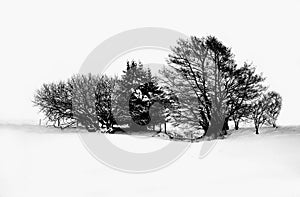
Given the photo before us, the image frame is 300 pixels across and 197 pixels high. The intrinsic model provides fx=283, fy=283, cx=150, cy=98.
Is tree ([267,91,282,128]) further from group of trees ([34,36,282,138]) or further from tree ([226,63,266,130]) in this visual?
tree ([226,63,266,130])

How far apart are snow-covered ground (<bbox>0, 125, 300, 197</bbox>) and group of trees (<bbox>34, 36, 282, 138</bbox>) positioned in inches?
9.7

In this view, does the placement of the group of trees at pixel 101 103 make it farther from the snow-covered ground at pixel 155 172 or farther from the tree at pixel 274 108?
the tree at pixel 274 108

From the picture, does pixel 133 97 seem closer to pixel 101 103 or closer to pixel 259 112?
pixel 101 103

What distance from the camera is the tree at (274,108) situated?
10.8 feet

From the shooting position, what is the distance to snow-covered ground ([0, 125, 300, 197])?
2590 mm

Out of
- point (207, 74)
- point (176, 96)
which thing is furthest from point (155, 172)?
point (207, 74)

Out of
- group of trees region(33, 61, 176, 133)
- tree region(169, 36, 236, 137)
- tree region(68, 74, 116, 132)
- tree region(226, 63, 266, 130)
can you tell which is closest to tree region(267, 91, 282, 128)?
tree region(226, 63, 266, 130)

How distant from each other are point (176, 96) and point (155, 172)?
41.6 inches

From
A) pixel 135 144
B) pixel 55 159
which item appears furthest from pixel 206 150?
pixel 55 159

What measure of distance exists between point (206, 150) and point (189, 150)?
196 mm

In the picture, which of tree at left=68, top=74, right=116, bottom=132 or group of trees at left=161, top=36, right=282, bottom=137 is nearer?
group of trees at left=161, top=36, right=282, bottom=137

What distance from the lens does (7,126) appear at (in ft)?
11.0

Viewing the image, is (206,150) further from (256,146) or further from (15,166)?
(15,166)

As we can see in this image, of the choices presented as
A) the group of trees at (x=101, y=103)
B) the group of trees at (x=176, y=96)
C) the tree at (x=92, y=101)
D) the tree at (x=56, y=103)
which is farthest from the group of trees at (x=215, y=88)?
the tree at (x=56, y=103)
